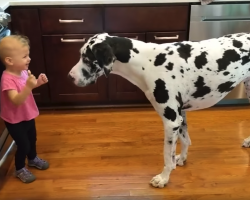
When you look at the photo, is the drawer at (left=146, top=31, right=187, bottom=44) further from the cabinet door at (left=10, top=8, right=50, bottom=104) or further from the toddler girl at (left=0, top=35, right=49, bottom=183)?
the toddler girl at (left=0, top=35, right=49, bottom=183)

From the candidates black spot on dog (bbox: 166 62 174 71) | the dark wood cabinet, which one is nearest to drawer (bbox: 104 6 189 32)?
the dark wood cabinet

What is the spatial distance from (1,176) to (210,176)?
1.43 m

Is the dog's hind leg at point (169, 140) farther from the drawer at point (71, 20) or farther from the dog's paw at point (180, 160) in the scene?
the drawer at point (71, 20)

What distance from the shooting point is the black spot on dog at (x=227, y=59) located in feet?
6.72

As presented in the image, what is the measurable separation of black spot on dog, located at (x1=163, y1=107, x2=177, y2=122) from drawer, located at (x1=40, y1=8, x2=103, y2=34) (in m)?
1.16

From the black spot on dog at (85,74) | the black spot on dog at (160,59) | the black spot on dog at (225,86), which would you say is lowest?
the black spot on dog at (225,86)

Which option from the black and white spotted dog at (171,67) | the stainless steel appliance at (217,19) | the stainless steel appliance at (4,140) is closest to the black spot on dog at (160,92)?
the black and white spotted dog at (171,67)

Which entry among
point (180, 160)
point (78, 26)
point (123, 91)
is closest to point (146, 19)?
point (78, 26)

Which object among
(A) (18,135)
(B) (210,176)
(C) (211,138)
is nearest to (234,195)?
(B) (210,176)

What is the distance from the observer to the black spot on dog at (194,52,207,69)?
79.7 inches

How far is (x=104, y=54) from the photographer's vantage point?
6.22 feet

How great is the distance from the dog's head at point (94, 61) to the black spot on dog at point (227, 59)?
2.04ft

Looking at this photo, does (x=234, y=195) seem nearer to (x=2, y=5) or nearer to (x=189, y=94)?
(x=189, y=94)

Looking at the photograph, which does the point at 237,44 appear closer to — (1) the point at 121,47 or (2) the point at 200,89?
(2) the point at 200,89
